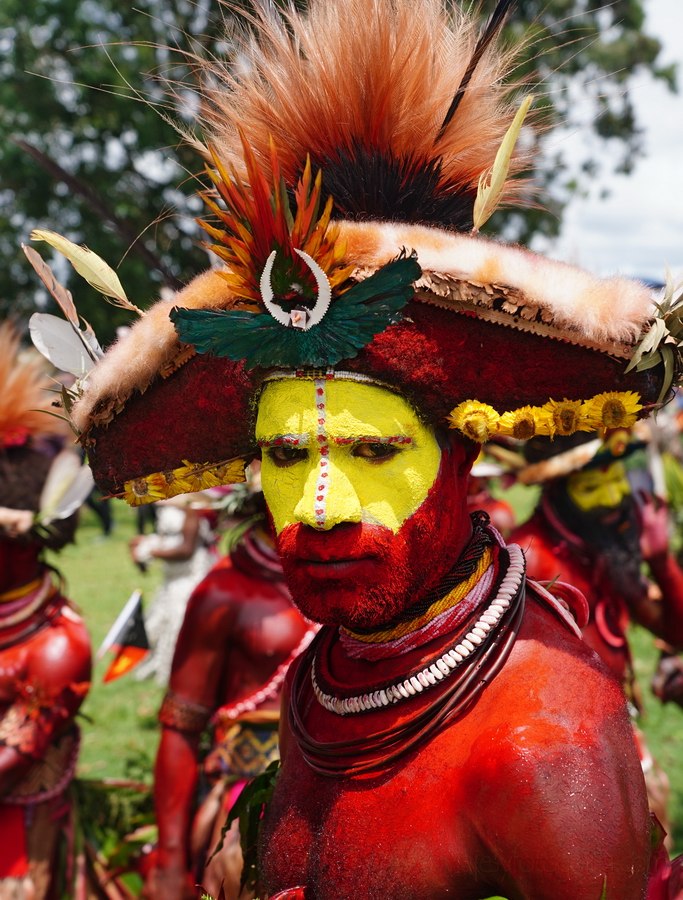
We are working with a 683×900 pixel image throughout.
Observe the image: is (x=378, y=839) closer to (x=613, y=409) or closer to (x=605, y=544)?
(x=613, y=409)

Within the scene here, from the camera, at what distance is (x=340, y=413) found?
1.69m

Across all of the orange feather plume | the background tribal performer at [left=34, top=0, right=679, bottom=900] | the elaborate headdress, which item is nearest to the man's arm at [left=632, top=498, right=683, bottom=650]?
the background tribal performer at [left=34, top=0, right=679, bottom=900]

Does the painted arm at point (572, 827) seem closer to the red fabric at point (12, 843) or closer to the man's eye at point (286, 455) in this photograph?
the man's eye at point (286, 455)

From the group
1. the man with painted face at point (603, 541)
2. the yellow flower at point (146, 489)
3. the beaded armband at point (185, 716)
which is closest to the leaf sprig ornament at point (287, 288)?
the yellow flower at point (146, 489)

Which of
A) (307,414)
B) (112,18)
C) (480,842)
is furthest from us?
(112,18)

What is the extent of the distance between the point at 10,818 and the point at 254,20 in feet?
10.4

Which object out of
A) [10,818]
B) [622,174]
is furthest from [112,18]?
[10,818]

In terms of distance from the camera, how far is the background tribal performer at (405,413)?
1574 millimetres

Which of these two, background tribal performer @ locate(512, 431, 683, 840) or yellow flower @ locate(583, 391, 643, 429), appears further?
background tribal performer @ locate(512, 431, 683, 840)

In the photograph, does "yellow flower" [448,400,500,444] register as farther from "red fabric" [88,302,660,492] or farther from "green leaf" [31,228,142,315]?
"green leaf" [31,228,142,315]

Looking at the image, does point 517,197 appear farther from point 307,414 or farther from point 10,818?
point 10,818

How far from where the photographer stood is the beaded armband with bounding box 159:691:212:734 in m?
3.28

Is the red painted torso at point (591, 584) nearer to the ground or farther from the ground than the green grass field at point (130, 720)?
farther from the ground

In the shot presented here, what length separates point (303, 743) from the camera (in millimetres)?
1931
